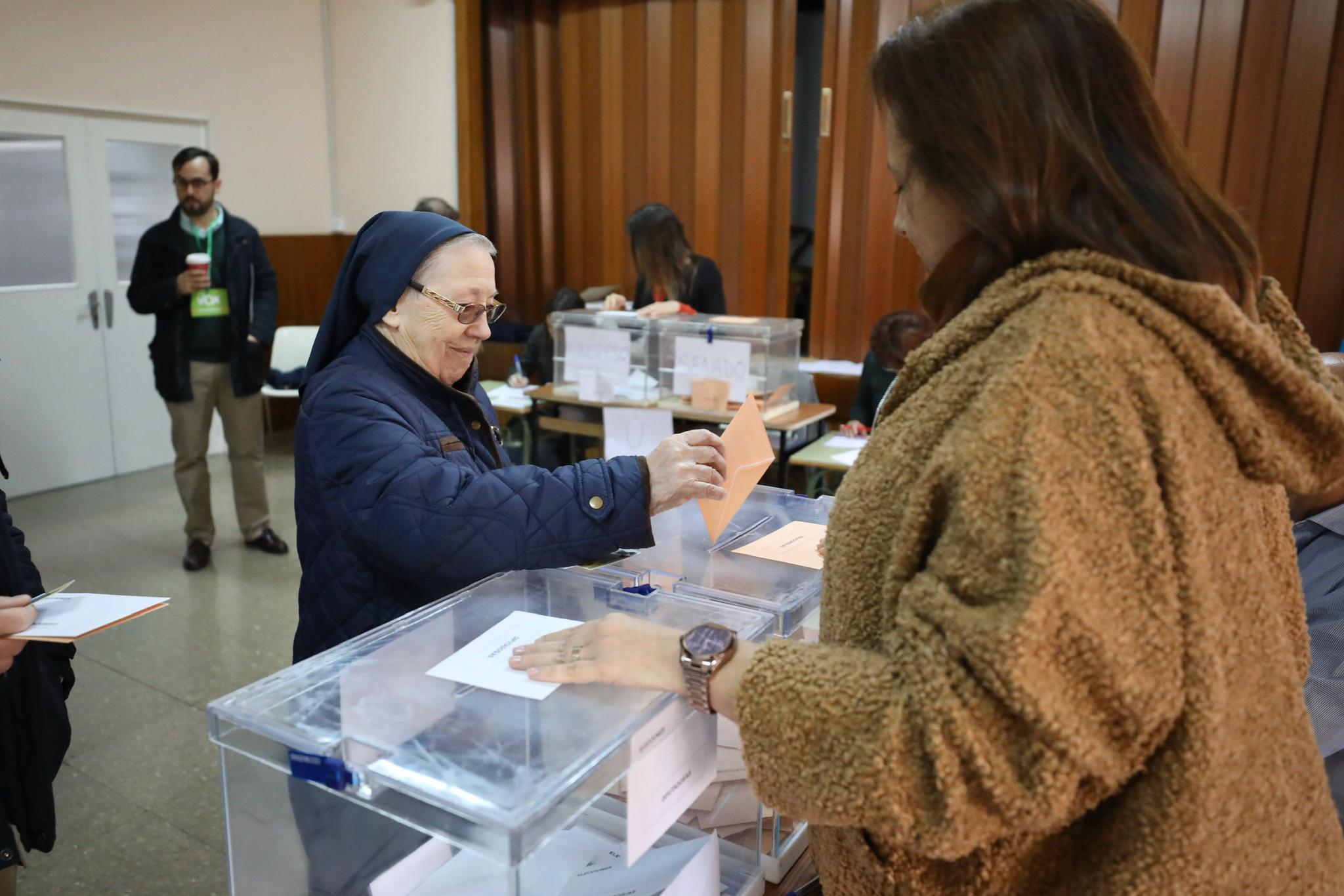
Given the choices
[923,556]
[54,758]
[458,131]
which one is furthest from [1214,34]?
[54,758]

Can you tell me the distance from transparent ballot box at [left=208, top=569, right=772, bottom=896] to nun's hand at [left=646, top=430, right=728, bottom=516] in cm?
19

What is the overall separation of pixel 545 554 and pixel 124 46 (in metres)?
5.90

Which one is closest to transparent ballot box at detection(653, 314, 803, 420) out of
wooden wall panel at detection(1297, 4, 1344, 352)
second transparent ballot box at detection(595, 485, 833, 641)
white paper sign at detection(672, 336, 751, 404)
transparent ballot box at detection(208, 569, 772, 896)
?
white paper sign at detection(672, 336, 751, 404)

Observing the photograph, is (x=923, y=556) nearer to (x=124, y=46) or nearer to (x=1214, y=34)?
(x=1214, y=34)

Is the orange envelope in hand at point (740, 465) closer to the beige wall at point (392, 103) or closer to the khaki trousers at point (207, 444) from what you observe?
the khaki trousers at point (207, 444)

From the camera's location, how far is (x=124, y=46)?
562 centimetres

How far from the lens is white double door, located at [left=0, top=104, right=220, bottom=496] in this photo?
521cm

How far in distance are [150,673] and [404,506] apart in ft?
8.82

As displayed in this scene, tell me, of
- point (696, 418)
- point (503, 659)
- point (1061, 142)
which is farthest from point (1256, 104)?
point (503, 659)

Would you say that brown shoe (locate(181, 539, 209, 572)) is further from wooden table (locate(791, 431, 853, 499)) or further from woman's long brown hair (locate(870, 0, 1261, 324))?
woman's long brown hair (locate(870, 0, 1261, 324))

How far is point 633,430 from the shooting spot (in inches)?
124

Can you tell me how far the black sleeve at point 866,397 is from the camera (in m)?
4.42

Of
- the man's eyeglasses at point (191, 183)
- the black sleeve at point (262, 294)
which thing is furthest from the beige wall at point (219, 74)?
the black sleeve at point (262, 294)

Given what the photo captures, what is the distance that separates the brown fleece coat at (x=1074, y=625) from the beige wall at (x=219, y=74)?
6.04 meters
